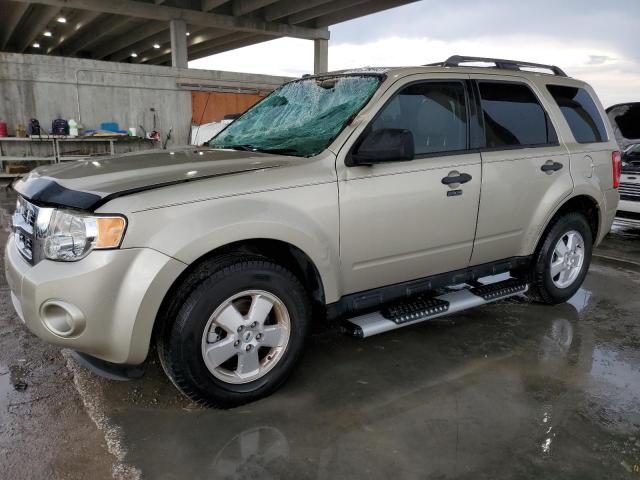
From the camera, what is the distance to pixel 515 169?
3594mm

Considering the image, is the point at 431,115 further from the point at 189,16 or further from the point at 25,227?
the point at 189,16

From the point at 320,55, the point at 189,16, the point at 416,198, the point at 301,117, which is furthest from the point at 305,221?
the point at 320,55

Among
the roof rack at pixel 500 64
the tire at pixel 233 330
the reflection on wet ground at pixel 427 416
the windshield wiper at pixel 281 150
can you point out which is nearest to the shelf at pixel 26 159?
the windshield wiper at pixel 281 150

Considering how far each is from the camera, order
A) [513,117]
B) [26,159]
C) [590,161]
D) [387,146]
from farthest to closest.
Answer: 1. [26,159]
2. [590,161]
3. [513,117]
4. [387,146]

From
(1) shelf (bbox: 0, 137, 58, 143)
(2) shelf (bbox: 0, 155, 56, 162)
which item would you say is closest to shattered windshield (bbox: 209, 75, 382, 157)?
(2) shelf (bbox: 0, 155, 56, 162)

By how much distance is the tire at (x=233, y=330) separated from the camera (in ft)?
8.00

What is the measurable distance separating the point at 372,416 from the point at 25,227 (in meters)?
2.07

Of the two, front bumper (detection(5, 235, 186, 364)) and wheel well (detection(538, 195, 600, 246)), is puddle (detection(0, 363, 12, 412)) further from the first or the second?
wheel well (detection(538, 195, 600, 246))

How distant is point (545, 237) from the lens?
404 centimetres

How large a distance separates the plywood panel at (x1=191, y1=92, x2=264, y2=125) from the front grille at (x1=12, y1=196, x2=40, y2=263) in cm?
1339

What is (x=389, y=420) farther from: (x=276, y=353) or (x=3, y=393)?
(x=3, y=393)

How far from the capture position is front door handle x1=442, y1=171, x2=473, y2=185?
3.22 meters

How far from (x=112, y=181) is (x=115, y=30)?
79.2 feet

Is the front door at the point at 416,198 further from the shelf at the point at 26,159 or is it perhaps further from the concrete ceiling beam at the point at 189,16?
the concrete ceiling beam at the point at 189,16
